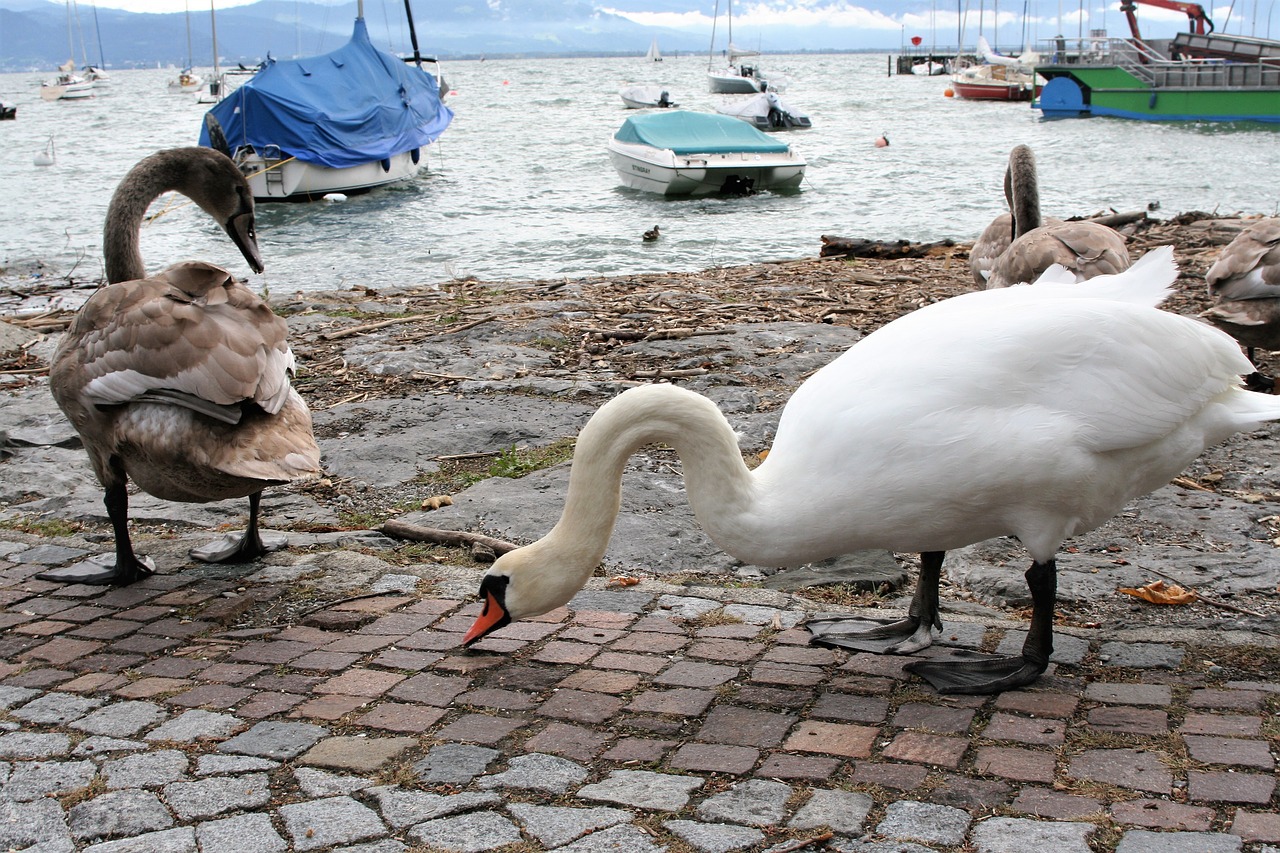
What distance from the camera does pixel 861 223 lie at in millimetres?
19469

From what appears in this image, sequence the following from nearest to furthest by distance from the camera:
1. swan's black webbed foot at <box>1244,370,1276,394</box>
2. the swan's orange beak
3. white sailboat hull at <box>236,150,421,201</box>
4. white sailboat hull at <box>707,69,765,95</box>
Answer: the swan's orange beak, swan's black webbed foot at <box>1244,370,1276,394</box>, white sailboat hull at <box>236,150,421,201</box>, white sailboat hull at <box>707,69,765,95</box>

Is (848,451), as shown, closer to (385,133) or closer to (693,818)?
(693,818)

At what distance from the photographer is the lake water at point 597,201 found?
649 inches

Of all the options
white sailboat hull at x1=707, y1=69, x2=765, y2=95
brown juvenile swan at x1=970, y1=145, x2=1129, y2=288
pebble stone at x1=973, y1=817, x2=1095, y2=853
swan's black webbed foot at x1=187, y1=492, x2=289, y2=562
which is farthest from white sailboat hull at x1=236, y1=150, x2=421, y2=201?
white sailboat hull at x1=707, y1=69, x2=765, y2=95

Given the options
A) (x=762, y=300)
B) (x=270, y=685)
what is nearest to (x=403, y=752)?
(x=270, y=685)

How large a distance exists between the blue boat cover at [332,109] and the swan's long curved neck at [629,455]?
23.6 metres

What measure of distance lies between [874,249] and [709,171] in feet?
36.3

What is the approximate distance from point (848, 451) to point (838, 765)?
0.81m

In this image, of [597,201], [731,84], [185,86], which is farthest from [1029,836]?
[185,86]

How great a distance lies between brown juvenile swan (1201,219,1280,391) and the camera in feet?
21.4

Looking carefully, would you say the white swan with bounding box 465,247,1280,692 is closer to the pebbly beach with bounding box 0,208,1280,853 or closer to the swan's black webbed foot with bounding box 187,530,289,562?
the pebbly beach with bounding box 0,208,1280,853

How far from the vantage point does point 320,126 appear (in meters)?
25.2

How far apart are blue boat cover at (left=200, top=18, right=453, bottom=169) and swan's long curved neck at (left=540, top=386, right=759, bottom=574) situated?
23.6 m

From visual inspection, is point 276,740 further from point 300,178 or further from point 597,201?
point 300,178
